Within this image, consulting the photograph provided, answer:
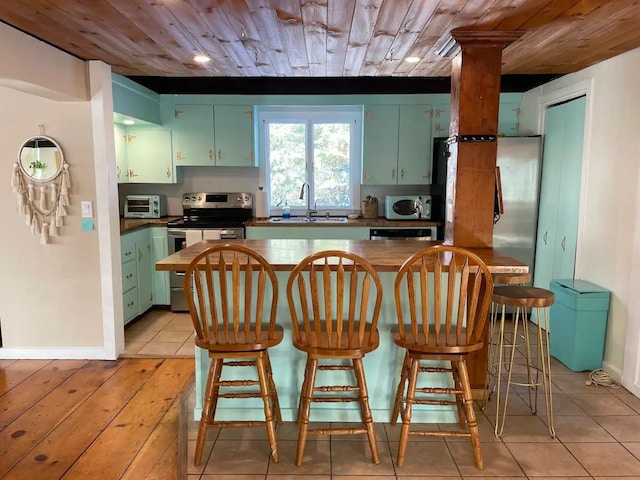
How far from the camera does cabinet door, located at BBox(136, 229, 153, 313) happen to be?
4.32 m

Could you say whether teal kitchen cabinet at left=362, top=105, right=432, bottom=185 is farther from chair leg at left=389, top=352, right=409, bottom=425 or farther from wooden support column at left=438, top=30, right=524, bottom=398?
chair leg at left=389, top=352, right=409, bottom=425

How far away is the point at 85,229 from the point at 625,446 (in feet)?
11.7

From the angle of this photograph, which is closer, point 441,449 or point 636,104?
point 441,449

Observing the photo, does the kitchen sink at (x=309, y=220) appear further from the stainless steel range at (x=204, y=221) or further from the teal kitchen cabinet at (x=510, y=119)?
the teal kitchen cabinet at (x=510, y=119)

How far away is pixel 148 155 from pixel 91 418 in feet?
9.41

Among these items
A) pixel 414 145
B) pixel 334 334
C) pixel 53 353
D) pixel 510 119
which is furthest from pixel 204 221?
pixel 510 119

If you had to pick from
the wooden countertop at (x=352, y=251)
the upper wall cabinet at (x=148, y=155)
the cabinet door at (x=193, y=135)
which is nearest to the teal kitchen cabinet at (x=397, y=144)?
the cabinet door at (x=193, y=135)

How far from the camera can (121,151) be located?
4625 millimetres

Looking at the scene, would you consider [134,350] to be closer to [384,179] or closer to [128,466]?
[128,466]

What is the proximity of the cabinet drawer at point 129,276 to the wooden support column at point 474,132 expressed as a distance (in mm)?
2792

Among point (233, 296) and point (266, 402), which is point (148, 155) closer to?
point (233, 296)

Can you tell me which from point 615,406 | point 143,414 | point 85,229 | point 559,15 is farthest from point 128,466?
point 559,15

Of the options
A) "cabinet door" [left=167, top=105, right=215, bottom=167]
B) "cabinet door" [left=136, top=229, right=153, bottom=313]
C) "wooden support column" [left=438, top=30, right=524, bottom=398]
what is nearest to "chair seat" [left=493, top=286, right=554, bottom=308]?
"wooden support column" [left=438, top=30, right=524, bottom=398]

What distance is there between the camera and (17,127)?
3.27 meters
